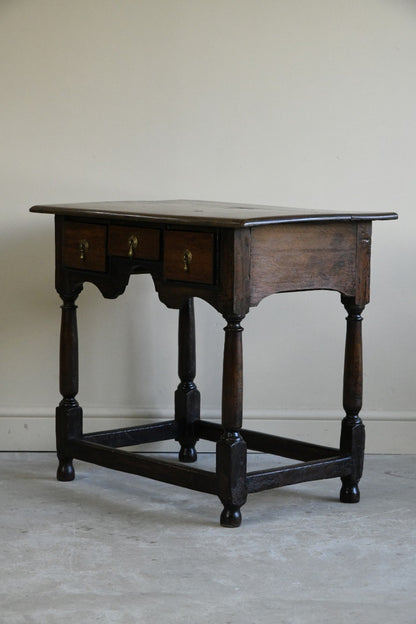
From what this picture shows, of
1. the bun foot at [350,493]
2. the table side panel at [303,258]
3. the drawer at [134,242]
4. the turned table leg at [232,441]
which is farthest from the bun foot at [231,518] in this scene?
the drawer at [134,242]

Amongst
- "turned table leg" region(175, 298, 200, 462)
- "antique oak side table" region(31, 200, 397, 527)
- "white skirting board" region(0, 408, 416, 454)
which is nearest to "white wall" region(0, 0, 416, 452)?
"white skirting board" region(0, 408, 416, 454)

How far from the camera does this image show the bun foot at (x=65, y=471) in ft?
11.8

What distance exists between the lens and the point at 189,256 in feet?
10.0

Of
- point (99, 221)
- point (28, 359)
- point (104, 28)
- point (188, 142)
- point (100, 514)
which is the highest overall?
point (104, 28)

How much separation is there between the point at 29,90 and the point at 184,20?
23.2 inches

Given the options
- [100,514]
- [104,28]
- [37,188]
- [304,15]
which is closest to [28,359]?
[37,188]

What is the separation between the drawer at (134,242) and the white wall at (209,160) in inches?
26.0

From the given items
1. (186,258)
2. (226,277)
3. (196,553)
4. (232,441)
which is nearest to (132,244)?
(186,258)

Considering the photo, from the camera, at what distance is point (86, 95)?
3.90 meters

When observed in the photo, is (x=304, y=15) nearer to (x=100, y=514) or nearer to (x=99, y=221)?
(x=99, y=221)

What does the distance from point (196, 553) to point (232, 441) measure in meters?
0.35

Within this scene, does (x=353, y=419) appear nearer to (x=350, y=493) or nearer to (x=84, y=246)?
(x=350, y=493)

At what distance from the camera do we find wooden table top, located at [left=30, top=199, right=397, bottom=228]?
2920 millimetres

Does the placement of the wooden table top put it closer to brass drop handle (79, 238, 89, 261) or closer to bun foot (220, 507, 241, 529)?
brass drop handle (79, 238, 89, 261)
